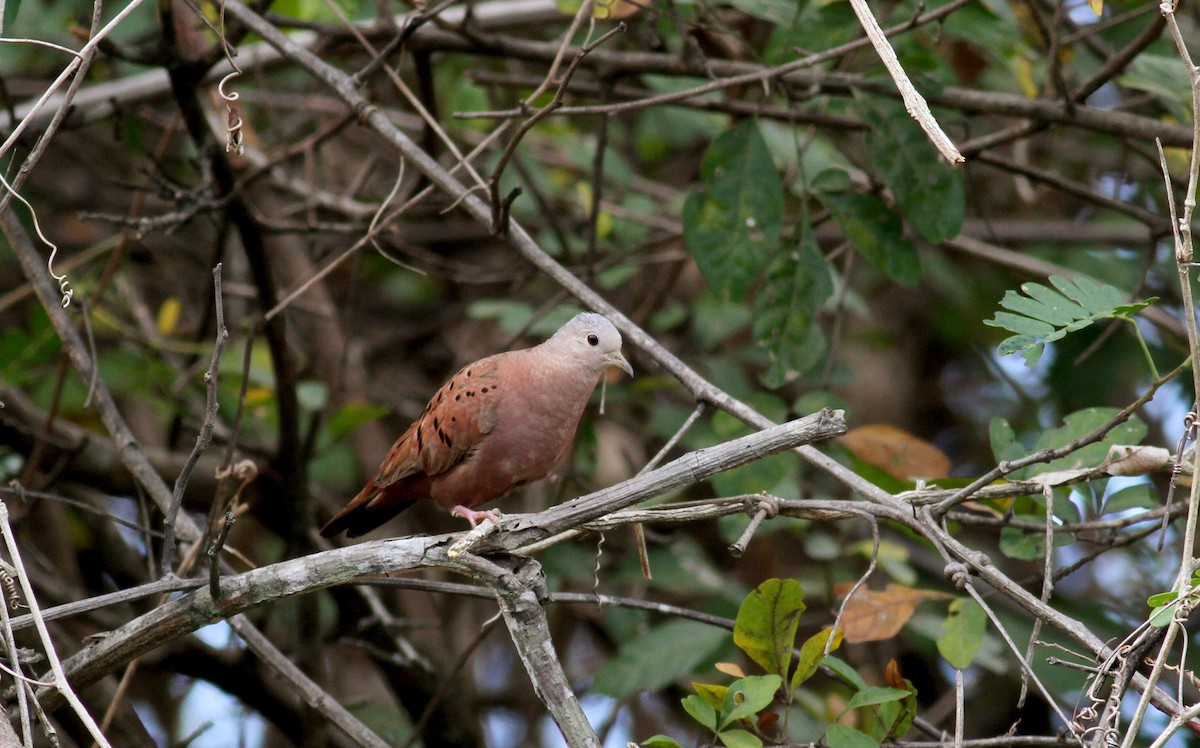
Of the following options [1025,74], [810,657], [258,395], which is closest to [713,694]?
[810,657]

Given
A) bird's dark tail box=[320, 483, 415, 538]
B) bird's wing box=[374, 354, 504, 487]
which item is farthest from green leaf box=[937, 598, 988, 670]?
bird's dark tail box=[320, 483, 415, 538]

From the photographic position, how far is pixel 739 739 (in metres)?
2.40

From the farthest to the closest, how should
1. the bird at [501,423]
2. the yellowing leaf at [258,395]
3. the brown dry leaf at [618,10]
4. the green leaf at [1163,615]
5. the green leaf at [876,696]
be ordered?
the yellowing leaf at [258,395] → the brown dry leaf at [618,10] → the bird at [501,423] → the green leaf at [876,696] → the green leaf at [1163,615]

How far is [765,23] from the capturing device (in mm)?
5883

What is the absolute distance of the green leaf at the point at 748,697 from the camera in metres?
2.39

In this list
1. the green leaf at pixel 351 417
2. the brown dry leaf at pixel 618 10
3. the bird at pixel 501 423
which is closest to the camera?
the bird at pixel 501 423

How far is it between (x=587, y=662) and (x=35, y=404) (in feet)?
10.3

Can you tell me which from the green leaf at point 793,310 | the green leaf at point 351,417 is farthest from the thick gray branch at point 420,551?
the green leaf at point 351,417

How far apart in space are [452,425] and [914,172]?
66.8 inches

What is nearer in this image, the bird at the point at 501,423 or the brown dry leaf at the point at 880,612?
the brown dry leaf at the point at 880,612

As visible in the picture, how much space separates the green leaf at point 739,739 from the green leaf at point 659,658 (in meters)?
1.58

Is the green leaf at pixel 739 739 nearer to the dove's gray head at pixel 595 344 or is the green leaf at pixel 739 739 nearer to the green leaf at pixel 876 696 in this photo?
the green leaf at pixel 876 696

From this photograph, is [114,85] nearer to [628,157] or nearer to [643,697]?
[628,157]

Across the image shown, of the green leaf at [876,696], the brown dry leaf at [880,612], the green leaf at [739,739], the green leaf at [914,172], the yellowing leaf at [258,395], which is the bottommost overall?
the brown dry leaf at [880,612]
